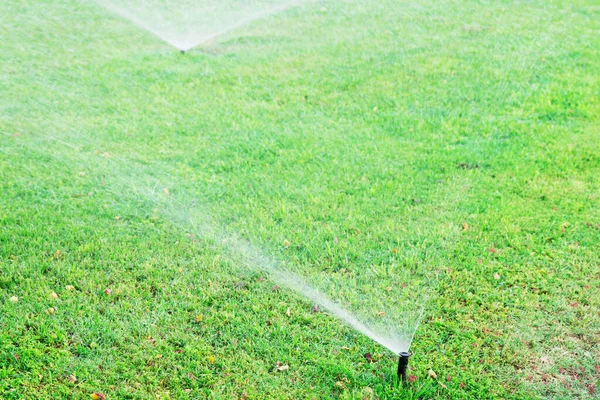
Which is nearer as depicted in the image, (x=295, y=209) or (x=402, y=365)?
(x=402, y=365)

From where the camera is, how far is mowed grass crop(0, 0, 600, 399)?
140 inches

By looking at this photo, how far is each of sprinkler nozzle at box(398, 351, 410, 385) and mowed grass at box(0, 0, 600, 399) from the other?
10cm

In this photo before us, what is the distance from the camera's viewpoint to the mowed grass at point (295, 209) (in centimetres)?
356

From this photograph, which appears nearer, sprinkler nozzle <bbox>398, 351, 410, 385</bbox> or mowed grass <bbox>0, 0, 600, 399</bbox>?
sprinkler nozzle <bbox>398, 351, 410, 385</bbox>

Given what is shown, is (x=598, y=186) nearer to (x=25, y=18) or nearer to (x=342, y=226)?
(x=342, y=226)

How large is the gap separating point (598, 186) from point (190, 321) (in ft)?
12.0

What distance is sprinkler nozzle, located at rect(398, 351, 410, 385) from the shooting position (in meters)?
3.25

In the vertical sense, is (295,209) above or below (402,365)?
below

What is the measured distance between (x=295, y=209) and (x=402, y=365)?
193 centimetres

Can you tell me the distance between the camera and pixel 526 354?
3635mm

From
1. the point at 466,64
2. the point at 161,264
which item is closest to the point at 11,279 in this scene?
the point at 161,264

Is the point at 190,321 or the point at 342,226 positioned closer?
the point at 190,321

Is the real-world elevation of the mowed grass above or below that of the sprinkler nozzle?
below

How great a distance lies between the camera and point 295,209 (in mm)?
4980
